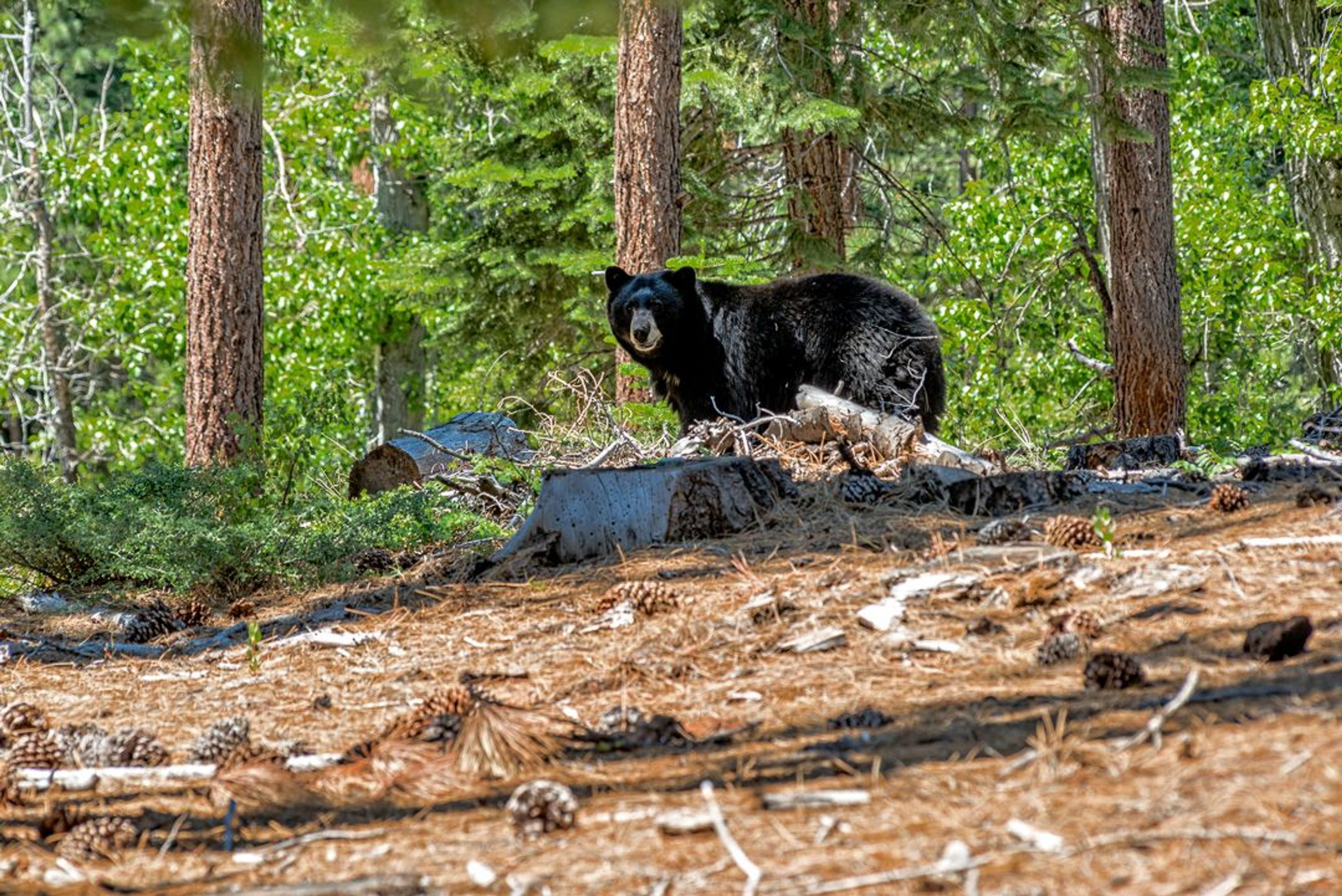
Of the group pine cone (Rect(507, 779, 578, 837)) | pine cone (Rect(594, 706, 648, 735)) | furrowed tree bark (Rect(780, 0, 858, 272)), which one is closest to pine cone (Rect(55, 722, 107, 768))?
pine cone (Rect(594, 706, 648, 735))

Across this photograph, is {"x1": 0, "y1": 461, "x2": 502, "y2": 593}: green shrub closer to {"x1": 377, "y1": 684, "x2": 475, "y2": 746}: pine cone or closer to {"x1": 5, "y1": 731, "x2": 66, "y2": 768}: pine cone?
{"x1": 5, "y1": 731, "x2": 66, "y2": 768}: pine cone

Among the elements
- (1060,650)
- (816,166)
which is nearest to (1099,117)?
(816,166)

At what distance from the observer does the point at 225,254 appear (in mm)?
9414

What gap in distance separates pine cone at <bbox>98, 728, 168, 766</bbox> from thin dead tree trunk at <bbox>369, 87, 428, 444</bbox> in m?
16.9

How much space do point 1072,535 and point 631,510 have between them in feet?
6.36

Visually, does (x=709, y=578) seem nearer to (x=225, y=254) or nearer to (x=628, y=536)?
(x=628, y=536)

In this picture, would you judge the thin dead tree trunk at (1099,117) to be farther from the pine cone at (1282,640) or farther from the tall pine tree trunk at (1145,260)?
the pine cone at (1282,640)

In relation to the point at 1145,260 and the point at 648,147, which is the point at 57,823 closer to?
the point at 648,147

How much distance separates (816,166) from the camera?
12352mm

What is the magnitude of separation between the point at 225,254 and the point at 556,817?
7.36 meters

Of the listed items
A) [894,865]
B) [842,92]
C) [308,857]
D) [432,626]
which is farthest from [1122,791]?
[842,92]

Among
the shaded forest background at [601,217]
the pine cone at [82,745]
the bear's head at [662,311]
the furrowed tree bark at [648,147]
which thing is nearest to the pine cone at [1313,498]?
the shaded forest background at [601,217]

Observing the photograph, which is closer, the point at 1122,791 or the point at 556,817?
the point at 1122,791

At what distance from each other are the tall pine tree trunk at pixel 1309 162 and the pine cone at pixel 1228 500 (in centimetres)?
1155
